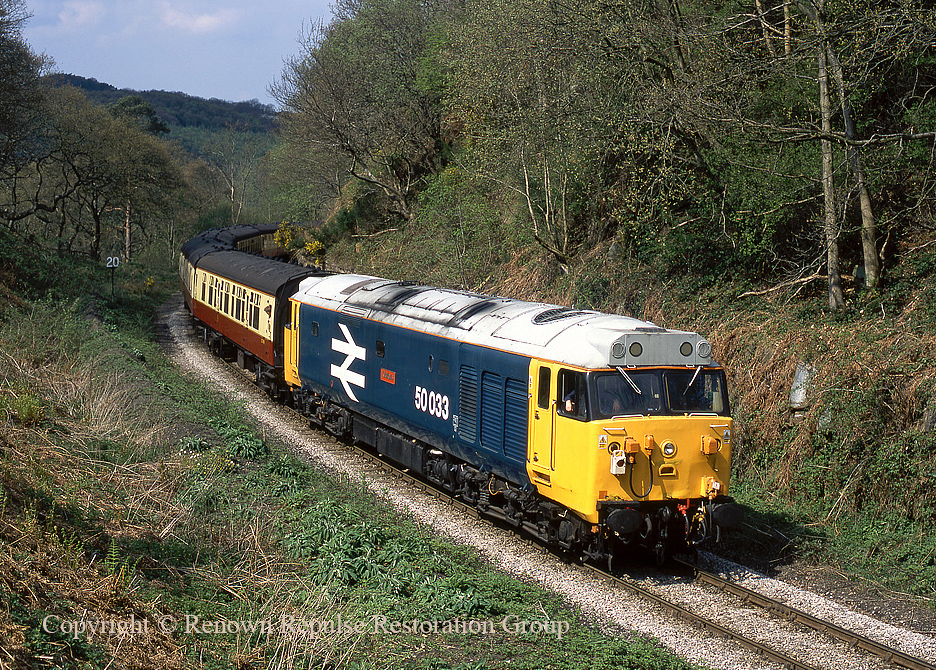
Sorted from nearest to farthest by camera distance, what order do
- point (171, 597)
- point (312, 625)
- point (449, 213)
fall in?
1. point (312, 625)
2. point (171, 597)
3. point (449, 213)

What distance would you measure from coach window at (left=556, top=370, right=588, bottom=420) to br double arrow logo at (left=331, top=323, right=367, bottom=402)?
6.14 m

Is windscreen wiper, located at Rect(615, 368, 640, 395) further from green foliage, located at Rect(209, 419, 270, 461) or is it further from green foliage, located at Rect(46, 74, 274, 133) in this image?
green foliage, located at Rect(46, 74, 274, 133)

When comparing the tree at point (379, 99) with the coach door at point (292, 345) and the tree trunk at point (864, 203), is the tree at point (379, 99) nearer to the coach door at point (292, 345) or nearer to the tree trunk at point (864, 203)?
the coach door at point (292, 345)

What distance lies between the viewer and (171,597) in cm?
764

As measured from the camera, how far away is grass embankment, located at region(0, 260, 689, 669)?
6707 millimetres

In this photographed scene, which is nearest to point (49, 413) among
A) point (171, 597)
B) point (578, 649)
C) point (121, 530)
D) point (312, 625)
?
point (121, 530)

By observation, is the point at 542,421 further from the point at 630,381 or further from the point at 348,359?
the point at 348,359

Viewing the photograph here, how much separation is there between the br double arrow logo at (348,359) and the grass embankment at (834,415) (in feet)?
23.7

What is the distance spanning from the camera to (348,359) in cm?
1606

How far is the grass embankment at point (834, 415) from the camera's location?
36.9 ft

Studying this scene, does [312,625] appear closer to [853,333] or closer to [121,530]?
[121,530]

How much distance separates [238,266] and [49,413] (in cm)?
1235

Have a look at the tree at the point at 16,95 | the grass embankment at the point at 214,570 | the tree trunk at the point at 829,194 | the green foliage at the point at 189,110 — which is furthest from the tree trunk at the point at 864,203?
the green foliage at the point at 189,110

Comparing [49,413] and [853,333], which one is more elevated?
[853,333]
